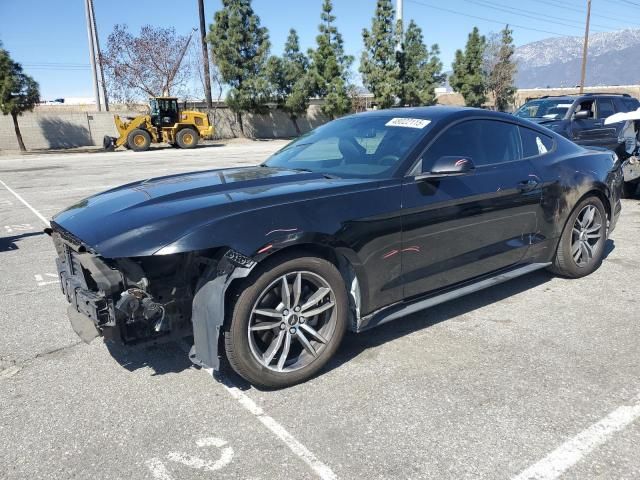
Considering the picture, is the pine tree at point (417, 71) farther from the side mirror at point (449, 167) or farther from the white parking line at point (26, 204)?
the side mirror at point (449, 167)

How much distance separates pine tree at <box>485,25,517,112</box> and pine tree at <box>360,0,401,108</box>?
497 inches

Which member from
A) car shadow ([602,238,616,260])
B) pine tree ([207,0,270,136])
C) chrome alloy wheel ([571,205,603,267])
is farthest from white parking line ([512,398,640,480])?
pine tree ([207,0,270,136])

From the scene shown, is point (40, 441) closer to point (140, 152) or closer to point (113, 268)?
point (113, 268)

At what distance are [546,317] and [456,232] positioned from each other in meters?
1.09

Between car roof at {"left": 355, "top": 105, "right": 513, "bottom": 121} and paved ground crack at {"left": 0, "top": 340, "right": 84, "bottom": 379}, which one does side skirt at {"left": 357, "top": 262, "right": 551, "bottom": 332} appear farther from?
paved ground crack at {"left": 0, "top": 340, "right": 84, "bottom": 379}

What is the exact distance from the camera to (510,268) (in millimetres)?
4199

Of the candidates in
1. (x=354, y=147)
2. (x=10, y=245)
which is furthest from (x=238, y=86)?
(x=354, y=147)

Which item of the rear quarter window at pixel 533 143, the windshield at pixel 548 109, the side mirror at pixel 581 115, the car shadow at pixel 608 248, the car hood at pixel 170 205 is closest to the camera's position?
the car hood at pixel 170 205

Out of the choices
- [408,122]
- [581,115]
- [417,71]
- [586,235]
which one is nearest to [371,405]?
[408,122]

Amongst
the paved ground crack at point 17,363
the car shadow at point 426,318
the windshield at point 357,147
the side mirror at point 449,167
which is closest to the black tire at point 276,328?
the car shadow at point 426,318

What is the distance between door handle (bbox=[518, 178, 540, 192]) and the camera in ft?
13.4

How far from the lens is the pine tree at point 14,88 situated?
25641mm

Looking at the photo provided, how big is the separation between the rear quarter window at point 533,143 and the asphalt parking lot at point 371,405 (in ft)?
4.02

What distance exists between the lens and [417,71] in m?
42.0
